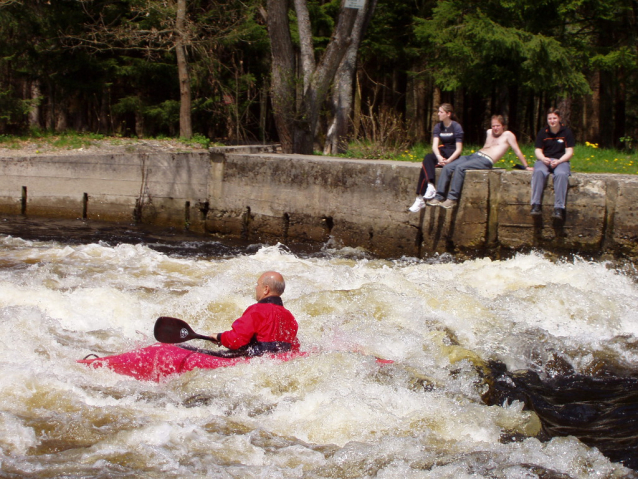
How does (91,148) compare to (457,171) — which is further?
(91,148)

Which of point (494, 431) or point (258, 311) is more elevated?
point (258, 311)

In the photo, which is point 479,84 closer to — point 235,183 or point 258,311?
point 235,183

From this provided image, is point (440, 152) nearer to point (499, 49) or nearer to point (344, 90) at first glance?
point (499, 49)

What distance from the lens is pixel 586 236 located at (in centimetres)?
950

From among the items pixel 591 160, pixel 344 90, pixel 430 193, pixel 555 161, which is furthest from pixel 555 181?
pixel 344 90

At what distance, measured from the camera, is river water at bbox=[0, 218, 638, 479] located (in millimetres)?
4301

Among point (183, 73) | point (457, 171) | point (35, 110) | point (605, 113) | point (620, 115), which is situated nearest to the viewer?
point (457, 171)

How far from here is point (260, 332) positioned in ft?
17.0

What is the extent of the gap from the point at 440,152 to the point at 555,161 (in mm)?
1636

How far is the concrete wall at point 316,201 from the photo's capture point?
375 inches

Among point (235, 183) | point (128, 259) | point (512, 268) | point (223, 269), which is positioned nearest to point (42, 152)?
point (235, 183)

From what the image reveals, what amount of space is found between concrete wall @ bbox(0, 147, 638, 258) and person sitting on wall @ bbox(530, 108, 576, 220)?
22cm

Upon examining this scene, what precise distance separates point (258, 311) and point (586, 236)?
5.90 meters

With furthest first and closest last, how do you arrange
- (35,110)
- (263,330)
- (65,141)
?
1. (35,110)
2. (65,141)
3. (263,330)
